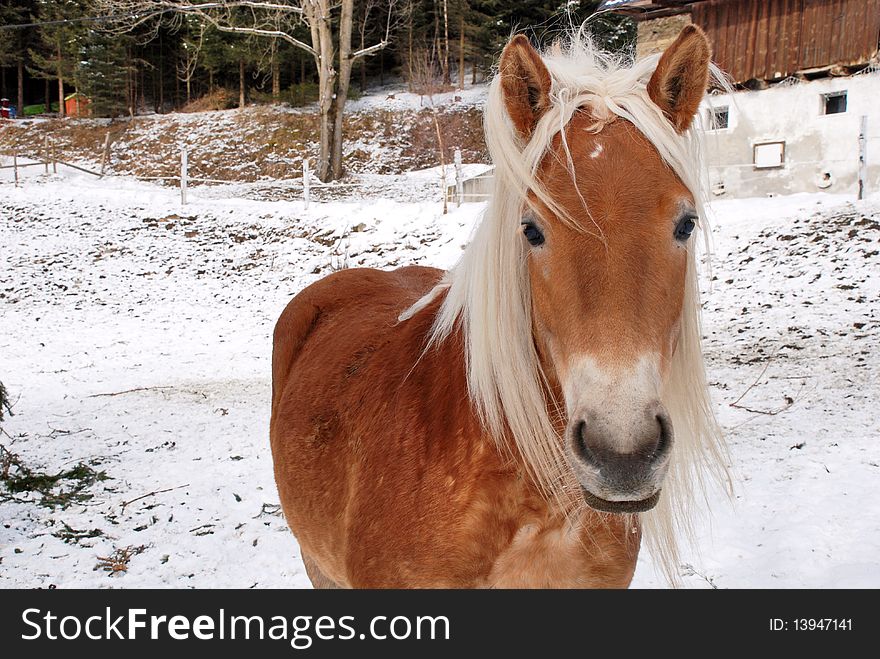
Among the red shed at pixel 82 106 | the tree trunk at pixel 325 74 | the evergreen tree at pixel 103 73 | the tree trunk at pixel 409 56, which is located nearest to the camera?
the tree trunk at pixel 325 74

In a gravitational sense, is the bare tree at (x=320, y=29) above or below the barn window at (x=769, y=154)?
above

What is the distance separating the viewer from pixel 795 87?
45.8ft

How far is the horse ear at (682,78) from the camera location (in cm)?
164

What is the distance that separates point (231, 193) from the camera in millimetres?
19844

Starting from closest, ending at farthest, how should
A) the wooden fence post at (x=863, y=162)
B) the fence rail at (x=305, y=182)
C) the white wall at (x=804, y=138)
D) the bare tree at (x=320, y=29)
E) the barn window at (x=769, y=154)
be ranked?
1. the wooden fence post at (x=863, y=162)
2. the white wall at (x=804, y=138)
3. the barn window at (x=769, y=154)
4. the fence rail at (x=305, y=182)
5. the bare tree at (x=320, y=29)

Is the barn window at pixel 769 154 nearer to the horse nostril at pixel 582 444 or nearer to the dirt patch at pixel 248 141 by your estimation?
the dirt patch at pixel 248 141

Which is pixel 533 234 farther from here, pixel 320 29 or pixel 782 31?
pixel 320 29

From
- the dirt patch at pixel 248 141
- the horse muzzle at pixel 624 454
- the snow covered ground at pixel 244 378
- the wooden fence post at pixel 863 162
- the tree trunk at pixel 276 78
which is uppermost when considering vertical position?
the tree trunk at pixel 276 78

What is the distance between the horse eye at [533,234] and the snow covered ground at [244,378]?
2.50 m

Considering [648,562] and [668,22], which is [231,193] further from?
[648,562]

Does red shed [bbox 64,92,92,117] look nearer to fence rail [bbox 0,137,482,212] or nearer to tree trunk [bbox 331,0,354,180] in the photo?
fence rail [bbox 0,137,482,212]

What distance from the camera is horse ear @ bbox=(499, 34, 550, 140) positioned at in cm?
163

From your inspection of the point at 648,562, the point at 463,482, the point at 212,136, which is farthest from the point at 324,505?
the point at 212,136

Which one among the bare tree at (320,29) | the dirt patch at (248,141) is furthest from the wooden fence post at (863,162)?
the dirt patch at (248,141)
